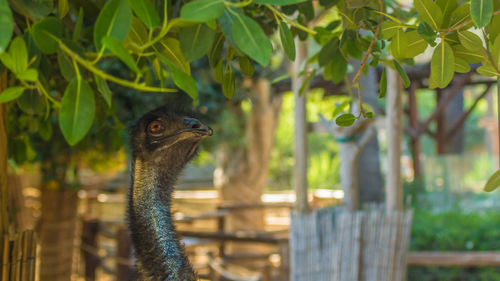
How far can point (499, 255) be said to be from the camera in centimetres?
378

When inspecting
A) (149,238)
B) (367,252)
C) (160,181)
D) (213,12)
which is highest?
(213,12)

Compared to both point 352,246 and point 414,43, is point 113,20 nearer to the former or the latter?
point 414,43

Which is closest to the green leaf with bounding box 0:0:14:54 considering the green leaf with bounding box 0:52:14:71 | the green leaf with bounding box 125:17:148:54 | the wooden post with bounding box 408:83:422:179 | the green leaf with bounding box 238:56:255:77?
the green leaf with bounding box 0:52:14:71

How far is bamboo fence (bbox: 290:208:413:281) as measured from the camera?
2.89 meters

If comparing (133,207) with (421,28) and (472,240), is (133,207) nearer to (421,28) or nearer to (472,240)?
(421,28)

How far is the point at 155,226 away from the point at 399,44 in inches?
28.3

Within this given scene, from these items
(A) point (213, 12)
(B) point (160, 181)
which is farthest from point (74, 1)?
(A) point (213, 12)

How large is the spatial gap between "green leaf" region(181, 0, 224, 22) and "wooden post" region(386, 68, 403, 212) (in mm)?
2311

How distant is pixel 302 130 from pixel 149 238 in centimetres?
191

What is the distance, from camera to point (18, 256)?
4.65ft

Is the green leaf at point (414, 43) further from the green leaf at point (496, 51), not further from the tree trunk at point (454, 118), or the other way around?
the tree trunk at point (454, 118)

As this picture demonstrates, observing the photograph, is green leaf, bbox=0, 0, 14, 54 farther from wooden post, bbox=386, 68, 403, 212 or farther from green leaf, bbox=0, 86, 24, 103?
wooden post, bbox=386, 68, 403, 212

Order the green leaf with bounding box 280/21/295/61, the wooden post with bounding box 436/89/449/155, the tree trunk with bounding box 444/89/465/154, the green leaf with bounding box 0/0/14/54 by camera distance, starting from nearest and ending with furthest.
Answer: the green leaf with bounding box 0/0/14/54 → the green leaf with bounding box 280/21/295/61 → the wooden post with bounding box 436/89/449/155 → the tree trunk with bounding box 444/89/465/154

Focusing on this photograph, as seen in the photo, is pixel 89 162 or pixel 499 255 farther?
pixel 89 162
